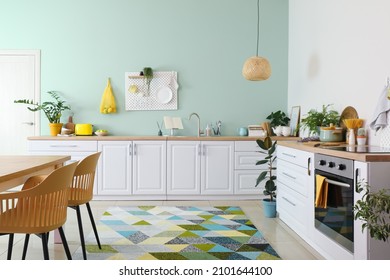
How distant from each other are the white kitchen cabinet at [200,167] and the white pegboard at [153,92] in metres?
0.82

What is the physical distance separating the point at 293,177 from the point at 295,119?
190cm

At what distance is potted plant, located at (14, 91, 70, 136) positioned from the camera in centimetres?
557

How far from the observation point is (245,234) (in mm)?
3717

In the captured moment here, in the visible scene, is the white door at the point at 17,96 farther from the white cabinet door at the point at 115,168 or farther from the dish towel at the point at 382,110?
the dish towel at the point at 382,110

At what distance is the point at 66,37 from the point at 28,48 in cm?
56

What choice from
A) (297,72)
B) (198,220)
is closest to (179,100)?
(297,72)

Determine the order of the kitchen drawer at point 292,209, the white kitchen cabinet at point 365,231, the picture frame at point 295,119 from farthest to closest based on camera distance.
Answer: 1. the picture frame at point 295,119
2. the kitchen drawer at point 292,209
3. the white kitchen cabinet at point 365,231

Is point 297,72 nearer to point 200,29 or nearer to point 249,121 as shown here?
point 249,121

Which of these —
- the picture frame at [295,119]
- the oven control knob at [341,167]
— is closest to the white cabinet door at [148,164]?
the picture frame at [295,119]

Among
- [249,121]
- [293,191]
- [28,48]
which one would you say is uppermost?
[28,48]

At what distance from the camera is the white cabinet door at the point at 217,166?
17.4 feet

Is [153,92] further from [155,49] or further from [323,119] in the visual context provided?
[323,119]

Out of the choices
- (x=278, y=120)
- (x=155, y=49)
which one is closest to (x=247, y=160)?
(x=278, y=120)

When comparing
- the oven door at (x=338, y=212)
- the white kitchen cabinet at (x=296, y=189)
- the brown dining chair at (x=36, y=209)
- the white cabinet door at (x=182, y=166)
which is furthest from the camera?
the white cabinet door at (x=182, y=166)
